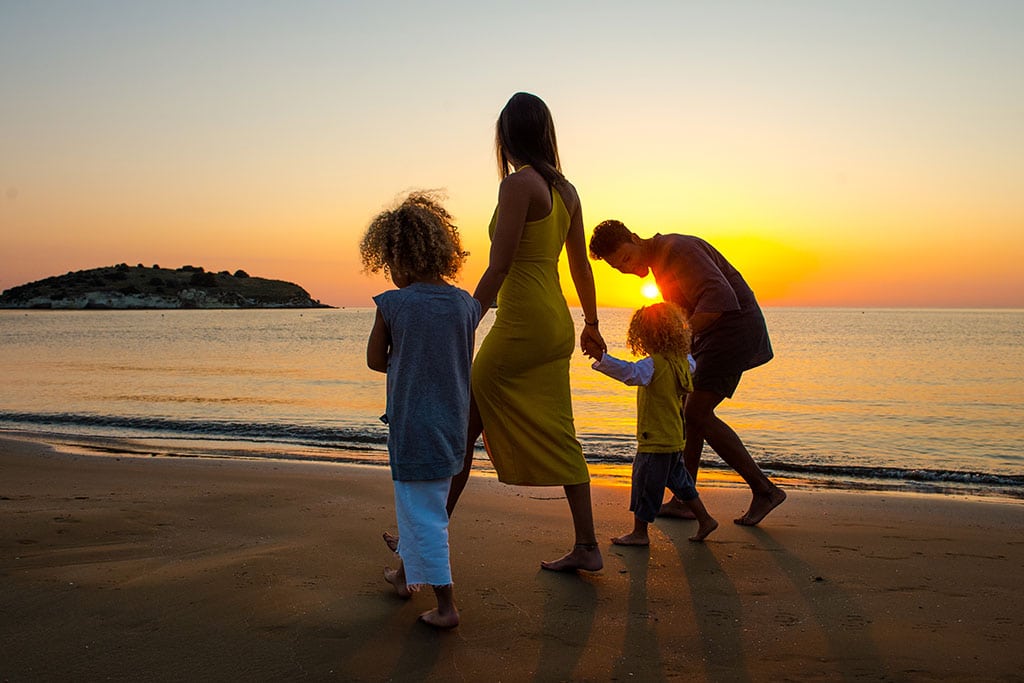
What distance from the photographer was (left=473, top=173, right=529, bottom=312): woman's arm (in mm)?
3412

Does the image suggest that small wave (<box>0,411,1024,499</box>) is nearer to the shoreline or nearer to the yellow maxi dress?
the shoreline

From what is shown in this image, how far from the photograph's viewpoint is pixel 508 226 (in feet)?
11.2

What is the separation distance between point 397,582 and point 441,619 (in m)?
0.46

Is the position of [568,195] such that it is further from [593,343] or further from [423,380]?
[423,380]

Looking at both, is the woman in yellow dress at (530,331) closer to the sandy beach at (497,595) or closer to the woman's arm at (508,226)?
the woman's arm at (508,226)

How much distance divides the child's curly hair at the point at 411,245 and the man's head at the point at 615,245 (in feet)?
5.10

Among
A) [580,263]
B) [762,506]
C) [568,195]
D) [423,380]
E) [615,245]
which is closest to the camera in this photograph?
[423,380]

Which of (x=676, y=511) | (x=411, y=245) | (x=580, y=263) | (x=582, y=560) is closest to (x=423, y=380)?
(x=411, y=245)

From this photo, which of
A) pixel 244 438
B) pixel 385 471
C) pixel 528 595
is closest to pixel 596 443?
pixel 385 471

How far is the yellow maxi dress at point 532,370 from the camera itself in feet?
11.6

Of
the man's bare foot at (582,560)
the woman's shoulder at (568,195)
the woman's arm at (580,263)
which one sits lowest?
the man's bare foot at (582,560)

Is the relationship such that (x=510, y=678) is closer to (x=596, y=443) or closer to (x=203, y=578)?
(x=203, y=578)

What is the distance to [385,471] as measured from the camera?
7164 millimetres

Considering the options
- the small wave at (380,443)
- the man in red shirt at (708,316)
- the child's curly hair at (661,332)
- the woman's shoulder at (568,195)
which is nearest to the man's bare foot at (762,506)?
the man in red shirt at (708,316)
